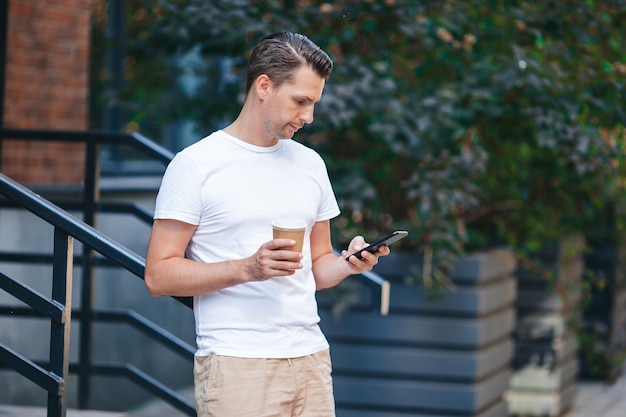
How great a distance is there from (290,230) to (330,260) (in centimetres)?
51

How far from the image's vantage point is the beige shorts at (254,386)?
9.05 ft

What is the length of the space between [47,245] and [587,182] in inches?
117

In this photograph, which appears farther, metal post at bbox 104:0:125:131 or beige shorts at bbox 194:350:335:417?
metal post at bbox 104:0:125:131

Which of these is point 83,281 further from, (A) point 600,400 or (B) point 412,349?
(A) point 600,400

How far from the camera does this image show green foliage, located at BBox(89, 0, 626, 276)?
17.3 ft

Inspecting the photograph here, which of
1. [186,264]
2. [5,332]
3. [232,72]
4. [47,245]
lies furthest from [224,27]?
[186,264]

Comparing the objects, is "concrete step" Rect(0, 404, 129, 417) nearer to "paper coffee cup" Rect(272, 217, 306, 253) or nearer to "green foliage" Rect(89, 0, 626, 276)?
"green foliage" Rect(89, 0, 626, 276)

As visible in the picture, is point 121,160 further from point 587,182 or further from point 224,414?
point 224,414

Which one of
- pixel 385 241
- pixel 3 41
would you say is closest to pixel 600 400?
pixel 3 41

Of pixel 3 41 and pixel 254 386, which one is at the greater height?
pixel 3 41

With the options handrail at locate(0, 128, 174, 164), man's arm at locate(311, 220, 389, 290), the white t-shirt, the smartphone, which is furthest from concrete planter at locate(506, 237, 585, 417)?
the white t-shirt

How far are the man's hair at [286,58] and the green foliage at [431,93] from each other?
225 cm

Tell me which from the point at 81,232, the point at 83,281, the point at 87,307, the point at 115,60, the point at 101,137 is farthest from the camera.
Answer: the point at 115,60

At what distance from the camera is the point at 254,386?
2.76m
